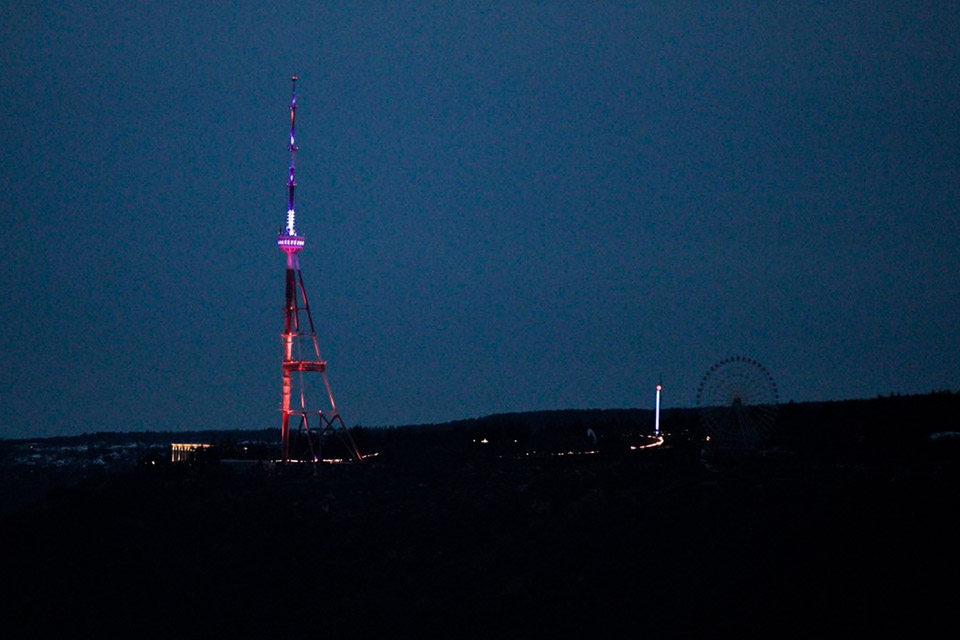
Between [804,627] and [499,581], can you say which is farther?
[499,581]

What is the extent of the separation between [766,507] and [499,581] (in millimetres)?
11489

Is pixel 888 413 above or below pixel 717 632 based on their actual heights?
above

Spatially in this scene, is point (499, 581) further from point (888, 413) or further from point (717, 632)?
point (888, 413)

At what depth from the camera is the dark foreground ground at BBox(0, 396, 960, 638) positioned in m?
37.8

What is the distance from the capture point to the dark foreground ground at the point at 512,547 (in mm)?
37750

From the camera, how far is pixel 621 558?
1721 inches

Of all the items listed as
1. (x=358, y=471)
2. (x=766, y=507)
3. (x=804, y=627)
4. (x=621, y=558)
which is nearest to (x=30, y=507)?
(x=358, y=471)

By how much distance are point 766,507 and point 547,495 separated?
12.5 metres

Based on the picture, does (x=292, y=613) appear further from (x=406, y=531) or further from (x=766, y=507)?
(x=766, y=507)

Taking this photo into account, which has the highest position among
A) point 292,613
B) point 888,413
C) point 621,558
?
point 888,413

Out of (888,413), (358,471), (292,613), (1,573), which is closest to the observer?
(292,613)

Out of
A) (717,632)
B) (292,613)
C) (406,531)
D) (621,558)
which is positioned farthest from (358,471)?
(717,632)

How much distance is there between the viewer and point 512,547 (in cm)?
4850

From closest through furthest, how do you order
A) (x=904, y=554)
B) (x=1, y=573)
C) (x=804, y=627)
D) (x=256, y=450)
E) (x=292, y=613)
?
(x=804, y=627) < (x=904, y=554) < (x=292, y=613) < (x=1, y=573) < (x=256, y=450)
